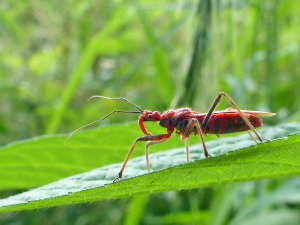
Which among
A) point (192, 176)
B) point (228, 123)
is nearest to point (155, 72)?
point (228, 123)

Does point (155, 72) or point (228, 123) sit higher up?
point (228, 123)

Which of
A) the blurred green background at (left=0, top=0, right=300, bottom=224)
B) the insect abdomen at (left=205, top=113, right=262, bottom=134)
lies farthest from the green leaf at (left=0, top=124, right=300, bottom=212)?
the blurred green background at (left=0, top=0, right=300, bottom=224)

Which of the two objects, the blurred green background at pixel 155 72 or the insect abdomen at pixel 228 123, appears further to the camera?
the blurred green background at pixel 155 72

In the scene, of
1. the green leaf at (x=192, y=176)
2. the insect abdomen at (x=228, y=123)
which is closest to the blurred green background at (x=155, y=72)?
the insect abdomen at (x=228, y=123)

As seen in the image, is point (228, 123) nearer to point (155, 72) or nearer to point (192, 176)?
point (192, 176)

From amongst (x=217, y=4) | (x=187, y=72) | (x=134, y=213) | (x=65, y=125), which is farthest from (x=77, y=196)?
(x=65, y=125)

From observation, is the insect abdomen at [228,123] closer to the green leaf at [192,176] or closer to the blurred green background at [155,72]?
the blurred green background at [155,72]
